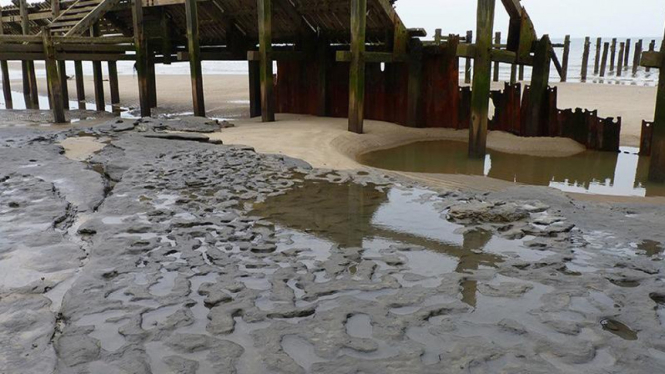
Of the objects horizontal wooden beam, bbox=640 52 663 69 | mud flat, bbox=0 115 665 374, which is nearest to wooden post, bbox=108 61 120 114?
mud flat, bbox=0 115 665 374

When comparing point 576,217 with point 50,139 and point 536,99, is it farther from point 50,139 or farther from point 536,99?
point 50,139

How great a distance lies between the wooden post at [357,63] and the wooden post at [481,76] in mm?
2187

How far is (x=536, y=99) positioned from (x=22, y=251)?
889 cm

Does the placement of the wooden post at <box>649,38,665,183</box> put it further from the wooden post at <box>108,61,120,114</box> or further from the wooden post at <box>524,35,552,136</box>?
the wooden post at <box>108,61,120,114</box>

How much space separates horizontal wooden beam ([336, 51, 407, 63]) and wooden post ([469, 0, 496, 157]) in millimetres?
2314

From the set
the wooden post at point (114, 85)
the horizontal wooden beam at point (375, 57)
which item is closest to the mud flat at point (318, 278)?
the horizontal wooden beam at point (375, 57)

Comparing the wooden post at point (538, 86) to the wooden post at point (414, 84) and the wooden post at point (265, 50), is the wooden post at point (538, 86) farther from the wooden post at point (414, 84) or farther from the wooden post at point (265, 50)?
the wooden post at point (265, 50)

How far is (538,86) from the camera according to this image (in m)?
10.1

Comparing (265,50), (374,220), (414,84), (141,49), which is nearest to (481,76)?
(414,84)

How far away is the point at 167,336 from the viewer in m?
2.89

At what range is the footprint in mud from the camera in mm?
2941

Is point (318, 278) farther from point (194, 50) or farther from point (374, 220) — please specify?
point (194, 50)

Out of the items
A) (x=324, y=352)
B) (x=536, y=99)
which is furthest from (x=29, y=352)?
(x=536, y=99)

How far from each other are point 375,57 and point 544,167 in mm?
3746
